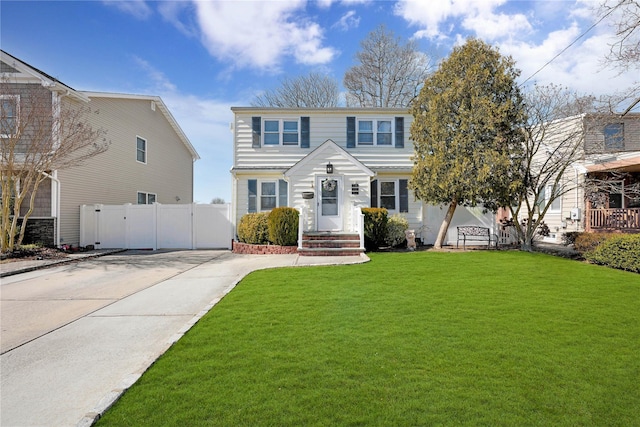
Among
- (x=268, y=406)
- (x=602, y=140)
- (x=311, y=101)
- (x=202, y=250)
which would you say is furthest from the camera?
(x=311, y=101)

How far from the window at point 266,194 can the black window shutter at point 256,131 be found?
1708mm

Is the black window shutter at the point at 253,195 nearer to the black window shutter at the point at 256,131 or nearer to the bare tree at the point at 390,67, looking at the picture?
the black window shutter at the point at 256,131

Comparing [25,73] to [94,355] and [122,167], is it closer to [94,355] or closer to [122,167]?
[122,167]

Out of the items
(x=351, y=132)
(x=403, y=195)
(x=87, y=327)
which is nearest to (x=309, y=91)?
(x=351, y=132)

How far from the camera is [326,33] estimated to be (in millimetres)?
13930

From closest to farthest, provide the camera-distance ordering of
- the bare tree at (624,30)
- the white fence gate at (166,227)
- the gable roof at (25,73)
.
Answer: the bare tree at (624,30) < the gable roof at (25,73) < the white fence gate at (166,227)

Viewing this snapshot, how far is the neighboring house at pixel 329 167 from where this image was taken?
1352 cm

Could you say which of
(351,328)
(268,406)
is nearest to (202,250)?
(351,328)

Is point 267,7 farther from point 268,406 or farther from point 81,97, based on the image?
point 268,406

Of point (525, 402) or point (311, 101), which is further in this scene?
point (311, 101)

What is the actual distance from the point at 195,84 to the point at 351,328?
14.4 m

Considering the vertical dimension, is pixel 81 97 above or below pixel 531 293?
above

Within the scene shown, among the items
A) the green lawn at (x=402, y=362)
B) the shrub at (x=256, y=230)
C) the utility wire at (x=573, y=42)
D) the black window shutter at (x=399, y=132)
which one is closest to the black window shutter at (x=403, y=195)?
the black window shutter at (x=399, y=132)

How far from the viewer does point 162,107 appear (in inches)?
753
